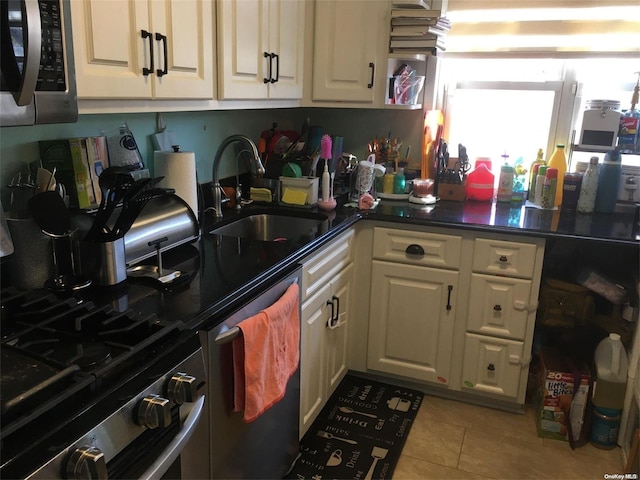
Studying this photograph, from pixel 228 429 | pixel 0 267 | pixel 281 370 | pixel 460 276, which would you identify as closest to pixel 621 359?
pixel 460 276

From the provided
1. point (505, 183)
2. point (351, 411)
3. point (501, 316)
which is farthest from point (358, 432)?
point (505, 183)

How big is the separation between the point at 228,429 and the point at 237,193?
124 cm

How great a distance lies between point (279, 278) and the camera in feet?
5.67

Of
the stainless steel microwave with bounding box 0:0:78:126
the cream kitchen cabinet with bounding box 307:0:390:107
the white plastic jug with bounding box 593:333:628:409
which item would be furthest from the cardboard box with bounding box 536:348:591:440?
the stainless steel microwave with bounding box 0:0:78:126

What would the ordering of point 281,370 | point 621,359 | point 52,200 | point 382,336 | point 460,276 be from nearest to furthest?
point 52,200 → point 281,370 → point 621,359 → point 460,276 → point 382,336

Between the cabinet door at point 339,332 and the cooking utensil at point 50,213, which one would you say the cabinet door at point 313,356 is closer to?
the cabinet door at point 339,332

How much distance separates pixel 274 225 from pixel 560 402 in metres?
1.46

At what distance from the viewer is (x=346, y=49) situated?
265 cm

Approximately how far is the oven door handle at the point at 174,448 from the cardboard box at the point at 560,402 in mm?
1668

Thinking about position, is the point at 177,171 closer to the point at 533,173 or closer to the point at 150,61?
the point at 150,61

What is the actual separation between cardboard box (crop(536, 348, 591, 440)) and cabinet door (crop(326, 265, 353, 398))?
889 millimetres

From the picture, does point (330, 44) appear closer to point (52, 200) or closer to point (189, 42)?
point (189, 42)

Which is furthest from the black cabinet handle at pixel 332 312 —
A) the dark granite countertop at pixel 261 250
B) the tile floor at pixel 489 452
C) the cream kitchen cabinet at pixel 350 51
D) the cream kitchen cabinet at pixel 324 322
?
the cream kitchen cabinet at pixel 350 51

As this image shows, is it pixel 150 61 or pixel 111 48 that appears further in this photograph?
pixel 150 61
